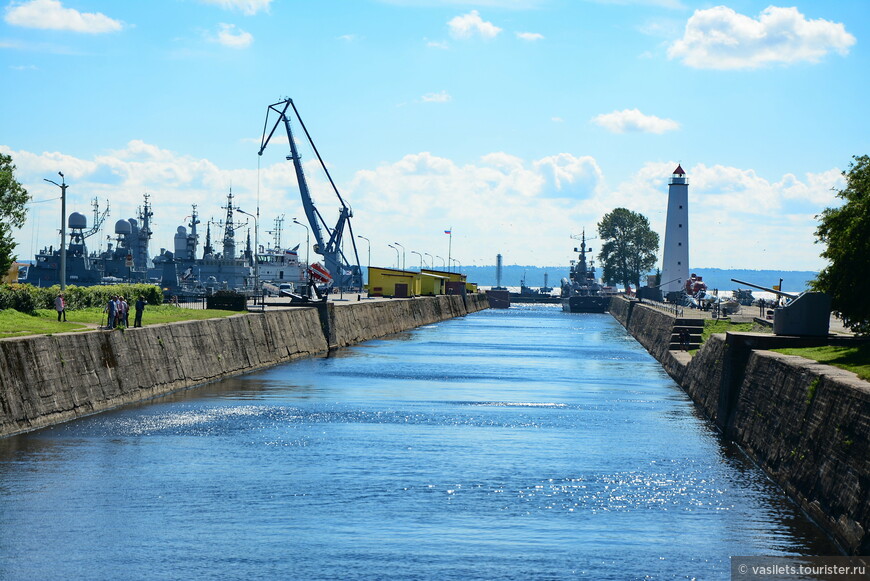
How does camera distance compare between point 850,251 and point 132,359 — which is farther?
point 132,359

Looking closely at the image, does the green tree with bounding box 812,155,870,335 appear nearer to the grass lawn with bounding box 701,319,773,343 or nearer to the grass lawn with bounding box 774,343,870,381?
the grass lawn with bounding box 774,343,870,381

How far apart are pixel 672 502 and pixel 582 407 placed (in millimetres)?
18115

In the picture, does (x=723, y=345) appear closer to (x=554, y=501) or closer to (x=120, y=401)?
(x=554, y=501)

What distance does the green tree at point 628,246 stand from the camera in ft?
618

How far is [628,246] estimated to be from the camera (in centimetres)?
18925

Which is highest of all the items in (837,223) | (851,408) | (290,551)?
(837,223)

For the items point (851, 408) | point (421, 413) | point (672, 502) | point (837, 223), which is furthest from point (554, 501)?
point (837, 223)

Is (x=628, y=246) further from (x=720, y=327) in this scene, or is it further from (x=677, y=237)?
(x=720, y=327)

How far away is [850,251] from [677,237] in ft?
292

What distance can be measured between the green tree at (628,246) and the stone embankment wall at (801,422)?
146m

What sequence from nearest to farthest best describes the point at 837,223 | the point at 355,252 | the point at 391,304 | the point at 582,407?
the point at 837,223
the point at 582,407
the point at 391,304
the point at 355,252

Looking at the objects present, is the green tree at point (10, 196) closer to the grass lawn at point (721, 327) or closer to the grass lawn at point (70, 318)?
the grass lawn at point (70, 318)

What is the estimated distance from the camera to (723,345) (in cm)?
3953

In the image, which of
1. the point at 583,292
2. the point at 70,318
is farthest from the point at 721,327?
the point at 583,292
